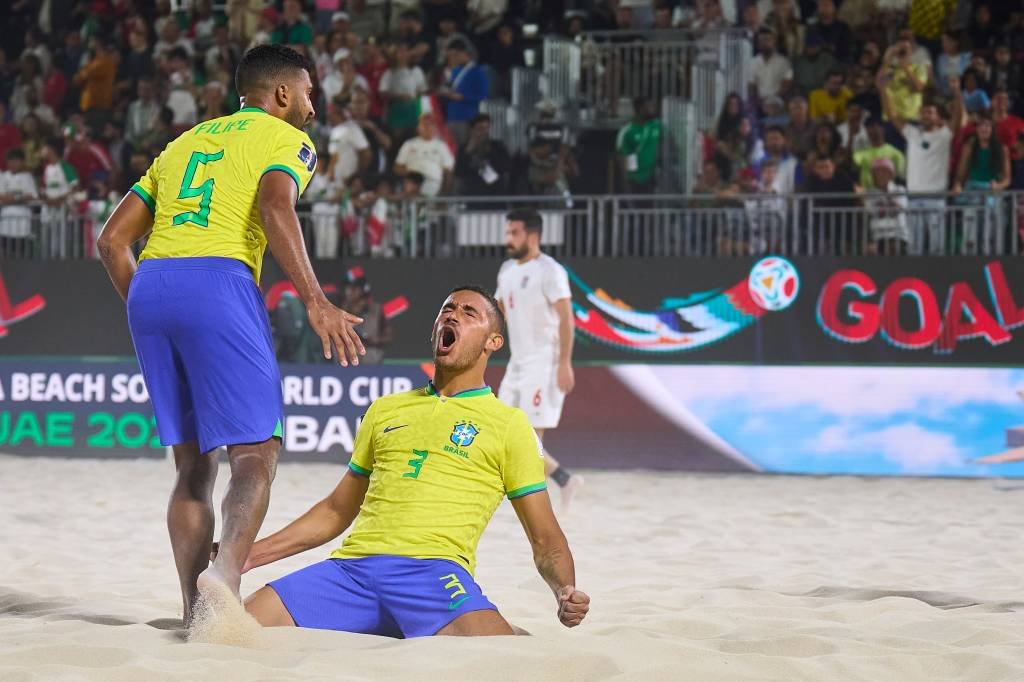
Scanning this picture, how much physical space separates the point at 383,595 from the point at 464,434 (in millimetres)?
544

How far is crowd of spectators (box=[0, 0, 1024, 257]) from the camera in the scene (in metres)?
12.5

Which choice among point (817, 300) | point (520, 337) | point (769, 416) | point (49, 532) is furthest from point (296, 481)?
point (817, 300)

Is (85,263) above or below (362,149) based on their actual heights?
below

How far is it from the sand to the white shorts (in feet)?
2.46

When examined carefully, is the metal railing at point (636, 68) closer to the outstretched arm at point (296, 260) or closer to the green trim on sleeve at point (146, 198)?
the green trim on sleeve at point (146, 198)

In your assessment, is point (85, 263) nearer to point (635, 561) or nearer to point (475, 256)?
point (475, 256)

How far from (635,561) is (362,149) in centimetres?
802

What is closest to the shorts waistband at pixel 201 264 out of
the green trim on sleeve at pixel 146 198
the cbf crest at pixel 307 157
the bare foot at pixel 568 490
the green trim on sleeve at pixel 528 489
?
the green trim on sleeve at pixel 146 198

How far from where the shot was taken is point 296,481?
10.9 meters

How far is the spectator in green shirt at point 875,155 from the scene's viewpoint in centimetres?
1241

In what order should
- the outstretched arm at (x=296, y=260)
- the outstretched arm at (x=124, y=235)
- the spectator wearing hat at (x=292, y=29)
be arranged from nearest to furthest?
the outstretched arm at (x=296, y=260) < the outstretched arm at (x=124, y=235) < the spectator wearing hat at (x=292, y=29)

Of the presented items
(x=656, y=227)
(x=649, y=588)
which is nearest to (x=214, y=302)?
(x=649, y=588)

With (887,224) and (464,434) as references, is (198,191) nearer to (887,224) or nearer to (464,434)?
(464,434)

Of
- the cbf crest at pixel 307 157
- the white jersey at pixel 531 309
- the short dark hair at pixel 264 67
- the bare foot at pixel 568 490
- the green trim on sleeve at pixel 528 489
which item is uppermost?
Answer: the short dark hair at pixel 264 67
